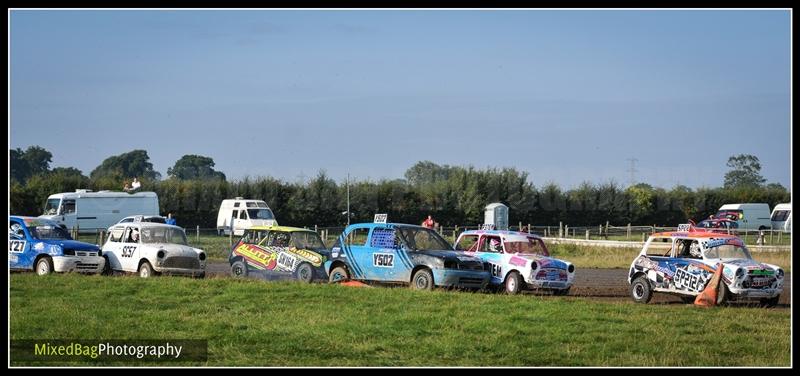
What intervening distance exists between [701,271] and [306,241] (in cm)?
939

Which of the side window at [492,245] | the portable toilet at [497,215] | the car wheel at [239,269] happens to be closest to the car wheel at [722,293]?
the side window at [492,245]

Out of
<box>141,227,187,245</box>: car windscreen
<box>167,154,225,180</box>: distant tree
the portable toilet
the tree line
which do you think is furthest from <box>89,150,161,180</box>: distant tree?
<box>141,227,187,245</box>: car windscreen

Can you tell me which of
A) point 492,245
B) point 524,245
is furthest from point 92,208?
point 524,245

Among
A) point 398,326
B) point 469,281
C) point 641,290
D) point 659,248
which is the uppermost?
point 659,248

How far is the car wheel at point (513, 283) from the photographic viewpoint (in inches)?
931

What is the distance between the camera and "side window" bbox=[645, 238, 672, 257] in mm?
23469

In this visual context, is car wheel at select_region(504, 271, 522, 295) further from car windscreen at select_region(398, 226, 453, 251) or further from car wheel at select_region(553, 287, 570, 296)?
car windscreen at select_region(398, 226, 453, 251)

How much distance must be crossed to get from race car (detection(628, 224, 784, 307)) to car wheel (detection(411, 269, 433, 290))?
4.32 m

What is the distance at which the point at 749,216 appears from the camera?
70.8 meters

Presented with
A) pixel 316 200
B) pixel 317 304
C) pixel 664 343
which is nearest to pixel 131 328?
pixel 317 304

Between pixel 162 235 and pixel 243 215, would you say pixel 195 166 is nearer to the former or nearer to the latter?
pixel 243 215

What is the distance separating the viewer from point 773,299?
2181 cm

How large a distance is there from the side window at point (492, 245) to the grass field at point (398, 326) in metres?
3.05

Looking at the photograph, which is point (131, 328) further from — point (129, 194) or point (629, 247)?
point (129, 194)
